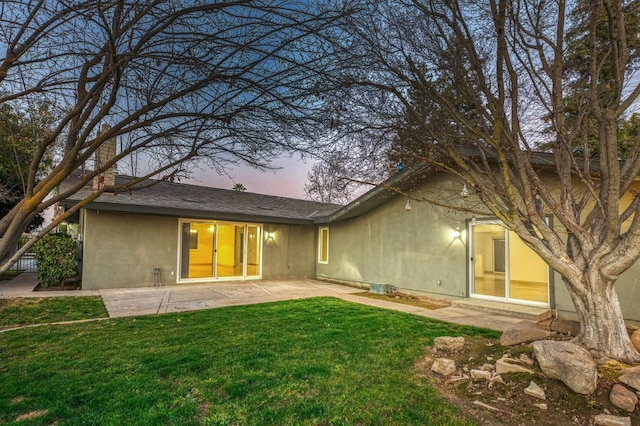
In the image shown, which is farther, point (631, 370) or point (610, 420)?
point (631, 370)

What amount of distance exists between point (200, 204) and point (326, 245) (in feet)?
16.5

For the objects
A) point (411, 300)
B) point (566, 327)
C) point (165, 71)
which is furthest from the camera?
point (411, 300)

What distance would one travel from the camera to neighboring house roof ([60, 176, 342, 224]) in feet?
31.5

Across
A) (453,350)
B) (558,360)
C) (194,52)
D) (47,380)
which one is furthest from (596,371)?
(47,380)

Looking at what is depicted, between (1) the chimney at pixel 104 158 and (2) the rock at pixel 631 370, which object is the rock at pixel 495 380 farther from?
(1) the chimney at pixel 104 158

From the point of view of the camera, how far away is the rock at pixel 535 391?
308cm

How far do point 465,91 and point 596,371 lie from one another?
3.05 meters

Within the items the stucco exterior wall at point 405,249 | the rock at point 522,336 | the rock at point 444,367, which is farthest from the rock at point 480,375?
the stucco exterior wall at point 405,249

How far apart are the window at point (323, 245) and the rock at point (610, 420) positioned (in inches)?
439

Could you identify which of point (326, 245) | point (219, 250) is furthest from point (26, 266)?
point (326, 245)

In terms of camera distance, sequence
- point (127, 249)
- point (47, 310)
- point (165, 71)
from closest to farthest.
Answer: point (165, 71) < point (47, 310) < point (127, 249)

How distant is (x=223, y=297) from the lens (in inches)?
356

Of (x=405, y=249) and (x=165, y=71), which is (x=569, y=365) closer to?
(x=165, y=71)

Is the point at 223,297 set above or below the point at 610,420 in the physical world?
below
